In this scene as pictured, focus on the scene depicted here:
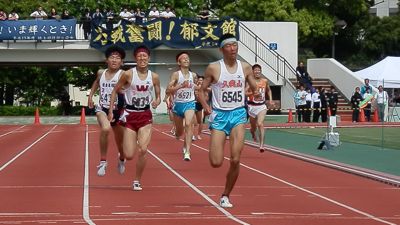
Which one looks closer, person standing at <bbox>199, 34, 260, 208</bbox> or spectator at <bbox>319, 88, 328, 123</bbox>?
person standing at <bbox>199, 34, 260, 208</bbox>

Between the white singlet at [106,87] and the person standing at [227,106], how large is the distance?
390 cm

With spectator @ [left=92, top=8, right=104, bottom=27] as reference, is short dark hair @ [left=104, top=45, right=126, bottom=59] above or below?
below

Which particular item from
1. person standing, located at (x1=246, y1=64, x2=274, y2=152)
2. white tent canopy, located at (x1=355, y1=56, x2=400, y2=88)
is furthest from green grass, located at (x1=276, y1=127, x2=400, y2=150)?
white tent canopy, located at (x1=355, y1=56, x2=400, y2=88)

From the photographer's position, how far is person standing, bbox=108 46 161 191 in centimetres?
A: 1453

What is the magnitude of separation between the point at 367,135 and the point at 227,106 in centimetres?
2015

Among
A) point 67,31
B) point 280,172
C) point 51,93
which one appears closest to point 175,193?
point 280,172

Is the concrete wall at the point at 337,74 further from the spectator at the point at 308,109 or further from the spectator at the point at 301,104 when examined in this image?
the spectator at the point at 301,104

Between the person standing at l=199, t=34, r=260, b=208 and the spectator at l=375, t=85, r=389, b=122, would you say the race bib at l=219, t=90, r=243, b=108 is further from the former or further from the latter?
the spectator at l=375, t=85, r=389, b=122

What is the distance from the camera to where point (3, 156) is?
22.3 metres

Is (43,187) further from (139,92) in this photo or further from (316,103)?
(316,103)

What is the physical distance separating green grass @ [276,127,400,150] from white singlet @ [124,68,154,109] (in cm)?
1140

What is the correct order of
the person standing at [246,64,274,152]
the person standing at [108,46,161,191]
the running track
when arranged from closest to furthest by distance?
the running track
the person standing at [108,46,161,191]
the person standing at [246,64,274,152]

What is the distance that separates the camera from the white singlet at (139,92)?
14586 millimetres

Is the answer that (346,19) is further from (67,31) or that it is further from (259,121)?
(259,121)
